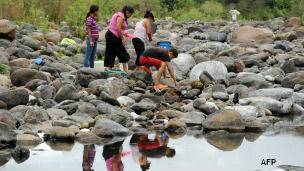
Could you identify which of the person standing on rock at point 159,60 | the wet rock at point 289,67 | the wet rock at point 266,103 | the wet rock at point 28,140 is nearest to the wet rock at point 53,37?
the person standing on rock at point 159,60

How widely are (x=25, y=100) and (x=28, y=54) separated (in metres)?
4.63

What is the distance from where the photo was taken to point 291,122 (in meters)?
10.6

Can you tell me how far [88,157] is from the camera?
8.22 meters

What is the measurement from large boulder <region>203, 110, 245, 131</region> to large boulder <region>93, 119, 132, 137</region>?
4.01 ft

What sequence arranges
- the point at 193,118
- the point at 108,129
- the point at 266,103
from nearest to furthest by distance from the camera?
Answer: the point at 108,129 < the point at 193,118 < the point at 266,103

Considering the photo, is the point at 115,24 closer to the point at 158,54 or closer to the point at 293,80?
the point at 158,54

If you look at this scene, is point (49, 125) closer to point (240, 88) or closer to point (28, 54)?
point (240, 88)

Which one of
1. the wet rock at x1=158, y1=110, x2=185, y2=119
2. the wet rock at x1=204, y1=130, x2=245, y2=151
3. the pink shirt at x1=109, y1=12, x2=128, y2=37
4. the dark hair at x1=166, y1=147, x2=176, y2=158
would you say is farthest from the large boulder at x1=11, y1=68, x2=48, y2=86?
the dark hair at x1=166, y1=147, x2=176, y2=158

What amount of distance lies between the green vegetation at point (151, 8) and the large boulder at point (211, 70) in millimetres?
8359

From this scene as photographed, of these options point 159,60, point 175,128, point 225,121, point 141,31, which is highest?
point 141,31

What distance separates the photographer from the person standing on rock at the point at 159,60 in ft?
39.5

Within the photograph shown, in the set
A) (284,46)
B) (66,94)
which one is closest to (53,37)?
(284,46)

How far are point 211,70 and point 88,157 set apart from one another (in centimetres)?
558

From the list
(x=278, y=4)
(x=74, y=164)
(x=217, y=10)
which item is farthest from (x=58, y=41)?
(x=278, y=4)
